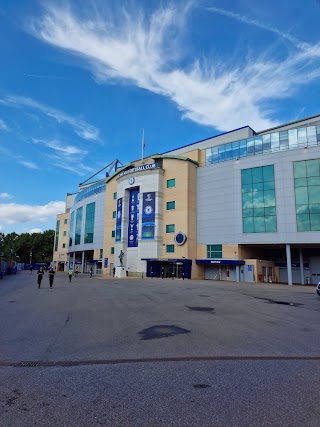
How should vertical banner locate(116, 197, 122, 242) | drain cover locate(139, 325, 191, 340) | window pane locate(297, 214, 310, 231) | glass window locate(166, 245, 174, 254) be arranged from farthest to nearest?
vertical banner locate(116, 197, 122, 242) < glass window locate(166, 245, 174, 254) < window pane locate(297, 214, 310, 231) < drain cover locate(139, 325, 191, 340)

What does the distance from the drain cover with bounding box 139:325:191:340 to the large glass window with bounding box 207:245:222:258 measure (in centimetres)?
4174

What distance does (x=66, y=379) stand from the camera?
504 centimetres

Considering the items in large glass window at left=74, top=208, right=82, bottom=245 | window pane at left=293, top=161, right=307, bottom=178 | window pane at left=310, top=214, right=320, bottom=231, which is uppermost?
window pane at left=293, top=161, right=307, bottom=178

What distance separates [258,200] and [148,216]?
791 inches

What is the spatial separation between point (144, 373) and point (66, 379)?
4.21ft

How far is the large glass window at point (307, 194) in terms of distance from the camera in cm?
4206

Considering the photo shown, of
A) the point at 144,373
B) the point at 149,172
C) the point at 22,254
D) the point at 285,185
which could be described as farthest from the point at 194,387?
the point at 22,254

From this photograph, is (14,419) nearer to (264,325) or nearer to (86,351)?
(86,351)

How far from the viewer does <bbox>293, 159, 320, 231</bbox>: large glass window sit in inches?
1656

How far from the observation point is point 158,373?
5359 millimetres

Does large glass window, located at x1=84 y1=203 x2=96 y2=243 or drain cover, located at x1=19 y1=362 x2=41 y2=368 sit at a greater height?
large glass window, located at x1=84 y1=203 x2=96 y2=243

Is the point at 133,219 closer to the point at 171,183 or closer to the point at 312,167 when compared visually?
the point at 171,183

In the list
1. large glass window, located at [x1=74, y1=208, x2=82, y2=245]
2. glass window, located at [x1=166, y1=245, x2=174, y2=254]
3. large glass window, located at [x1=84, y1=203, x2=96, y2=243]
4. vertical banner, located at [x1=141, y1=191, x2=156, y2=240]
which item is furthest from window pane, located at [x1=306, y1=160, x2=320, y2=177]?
large glass window, located at [x1=74, y1=208, x2=82, y2=245]

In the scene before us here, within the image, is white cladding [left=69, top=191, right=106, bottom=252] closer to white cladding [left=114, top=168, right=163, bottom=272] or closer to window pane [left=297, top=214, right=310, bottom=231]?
white cladding [left=114, top=168, right=163, bottom=272]
